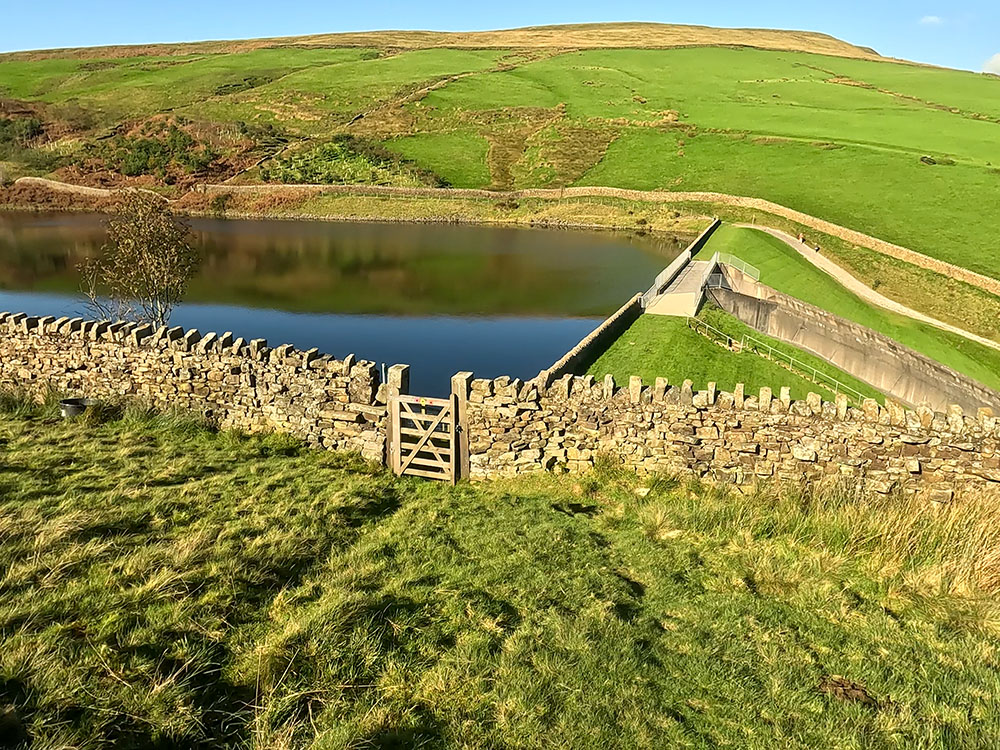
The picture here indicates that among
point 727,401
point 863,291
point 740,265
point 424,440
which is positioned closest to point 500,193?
point 740,265

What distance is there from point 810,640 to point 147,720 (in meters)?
7.61

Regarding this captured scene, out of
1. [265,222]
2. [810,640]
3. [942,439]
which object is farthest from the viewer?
[265,222]

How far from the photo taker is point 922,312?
37906mm

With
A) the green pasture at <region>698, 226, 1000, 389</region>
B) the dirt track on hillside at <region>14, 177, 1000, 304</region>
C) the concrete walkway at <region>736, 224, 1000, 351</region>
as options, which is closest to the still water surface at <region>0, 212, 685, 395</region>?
the green pasture at <region>698, 226, 1000, 389</region>

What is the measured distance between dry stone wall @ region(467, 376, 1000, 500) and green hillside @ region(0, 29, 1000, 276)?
4017cm

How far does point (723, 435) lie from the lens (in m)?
12.4

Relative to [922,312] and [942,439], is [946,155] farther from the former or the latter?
[942,439]

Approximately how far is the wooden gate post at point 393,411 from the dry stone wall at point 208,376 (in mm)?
188

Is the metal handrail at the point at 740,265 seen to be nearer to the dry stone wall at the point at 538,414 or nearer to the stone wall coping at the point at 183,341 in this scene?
the dry stone wall at the point at 538,414

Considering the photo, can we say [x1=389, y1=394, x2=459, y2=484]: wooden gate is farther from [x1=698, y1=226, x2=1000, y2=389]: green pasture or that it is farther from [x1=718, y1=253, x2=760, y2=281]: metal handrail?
[x1=718, y1=253, x2=760, y2=281]: metal handrail

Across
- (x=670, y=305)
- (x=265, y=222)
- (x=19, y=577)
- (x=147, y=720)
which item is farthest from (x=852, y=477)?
(x=265, y=222)

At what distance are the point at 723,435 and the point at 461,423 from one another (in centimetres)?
544

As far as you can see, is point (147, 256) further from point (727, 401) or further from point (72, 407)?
point (727, 401)

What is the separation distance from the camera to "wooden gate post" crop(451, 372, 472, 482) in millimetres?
12828
